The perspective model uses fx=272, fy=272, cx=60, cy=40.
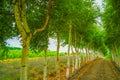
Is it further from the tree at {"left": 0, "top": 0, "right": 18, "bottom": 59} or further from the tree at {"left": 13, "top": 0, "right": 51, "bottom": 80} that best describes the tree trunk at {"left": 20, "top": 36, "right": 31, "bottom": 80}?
the tree at {"left": 0, "top": 0, "right": 18, "bottom": 59}

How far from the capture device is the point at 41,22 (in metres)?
18.5

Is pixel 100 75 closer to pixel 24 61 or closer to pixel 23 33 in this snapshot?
pixel 23 33

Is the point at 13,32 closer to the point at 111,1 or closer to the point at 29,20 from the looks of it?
the point at 29,20

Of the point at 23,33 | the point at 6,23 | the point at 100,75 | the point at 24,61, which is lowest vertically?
the point at 100,75

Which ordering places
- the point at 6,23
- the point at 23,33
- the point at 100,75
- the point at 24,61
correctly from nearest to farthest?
1. the point at 24,61
2. the point at 23,33
3. the point at 6,23
4. the point at 100,75


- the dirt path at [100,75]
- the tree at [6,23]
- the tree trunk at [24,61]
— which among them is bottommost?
the dirt path at [100,75]

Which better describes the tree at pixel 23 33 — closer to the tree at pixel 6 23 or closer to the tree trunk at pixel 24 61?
the tree trunk at pixel 24 61

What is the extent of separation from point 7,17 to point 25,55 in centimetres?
344

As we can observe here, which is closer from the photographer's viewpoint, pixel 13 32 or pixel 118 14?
pixel 13 32

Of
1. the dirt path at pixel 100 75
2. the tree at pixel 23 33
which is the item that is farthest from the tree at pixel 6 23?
the dirt path at pixel 100 75

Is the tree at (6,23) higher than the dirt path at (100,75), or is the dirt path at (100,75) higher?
the tree at (6,23)

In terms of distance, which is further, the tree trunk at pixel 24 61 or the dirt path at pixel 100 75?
the dirt path at pixel 100 75

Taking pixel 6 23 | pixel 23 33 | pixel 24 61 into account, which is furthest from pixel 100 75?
pixel 24 61

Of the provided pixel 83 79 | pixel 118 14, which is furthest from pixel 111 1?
pixel 83 79
